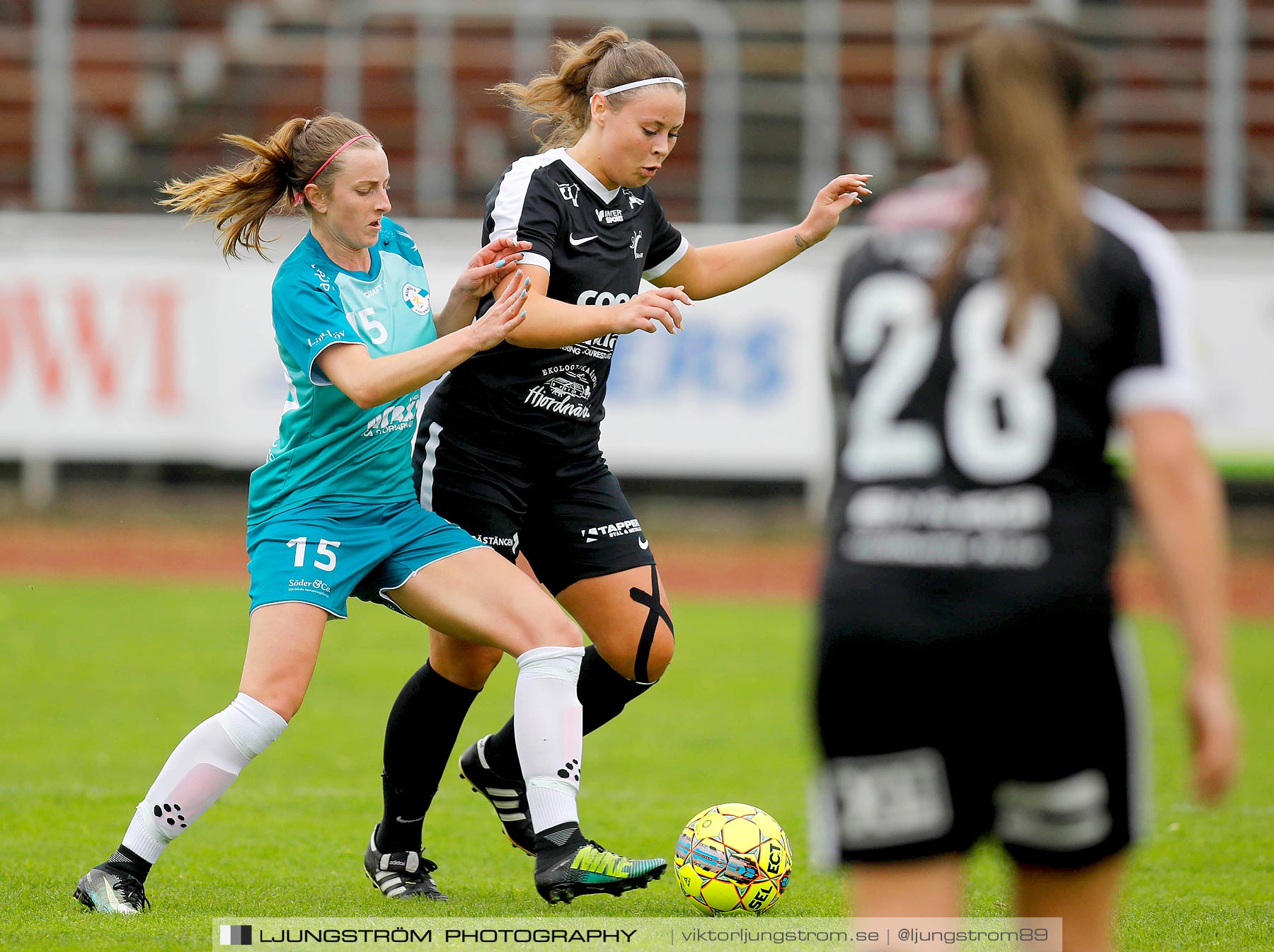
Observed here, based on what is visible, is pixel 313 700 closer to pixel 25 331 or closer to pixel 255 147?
pixel 255 147

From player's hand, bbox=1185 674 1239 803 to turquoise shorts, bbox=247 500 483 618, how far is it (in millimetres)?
2523

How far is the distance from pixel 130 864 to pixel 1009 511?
2.97 m

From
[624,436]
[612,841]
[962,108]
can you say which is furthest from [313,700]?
[962,108]

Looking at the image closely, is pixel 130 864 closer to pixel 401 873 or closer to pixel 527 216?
pixel 401 873

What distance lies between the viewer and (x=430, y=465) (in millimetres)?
4648

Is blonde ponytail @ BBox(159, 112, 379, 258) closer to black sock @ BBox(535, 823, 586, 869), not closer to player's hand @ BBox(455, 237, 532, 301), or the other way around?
player's hand @ BBox(455, 237, 532, 301)

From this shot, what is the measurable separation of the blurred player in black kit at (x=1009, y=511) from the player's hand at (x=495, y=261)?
2.06m

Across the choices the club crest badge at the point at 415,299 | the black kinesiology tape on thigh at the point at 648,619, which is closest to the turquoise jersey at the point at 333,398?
the club crest badge at the point at 415,299

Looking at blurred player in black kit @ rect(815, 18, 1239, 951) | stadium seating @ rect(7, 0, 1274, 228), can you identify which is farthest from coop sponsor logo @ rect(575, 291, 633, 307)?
stadium seating @ rect(7, 0, 1274, 228)

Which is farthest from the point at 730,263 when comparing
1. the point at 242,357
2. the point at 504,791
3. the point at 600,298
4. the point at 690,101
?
the point at 690,101

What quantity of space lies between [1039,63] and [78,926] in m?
3.29

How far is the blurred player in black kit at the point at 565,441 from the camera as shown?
4.45m

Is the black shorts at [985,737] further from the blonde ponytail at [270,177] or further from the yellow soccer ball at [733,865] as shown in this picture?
the blonde ponytail at [270,177]

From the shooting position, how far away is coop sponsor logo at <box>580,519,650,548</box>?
15.3 feet
